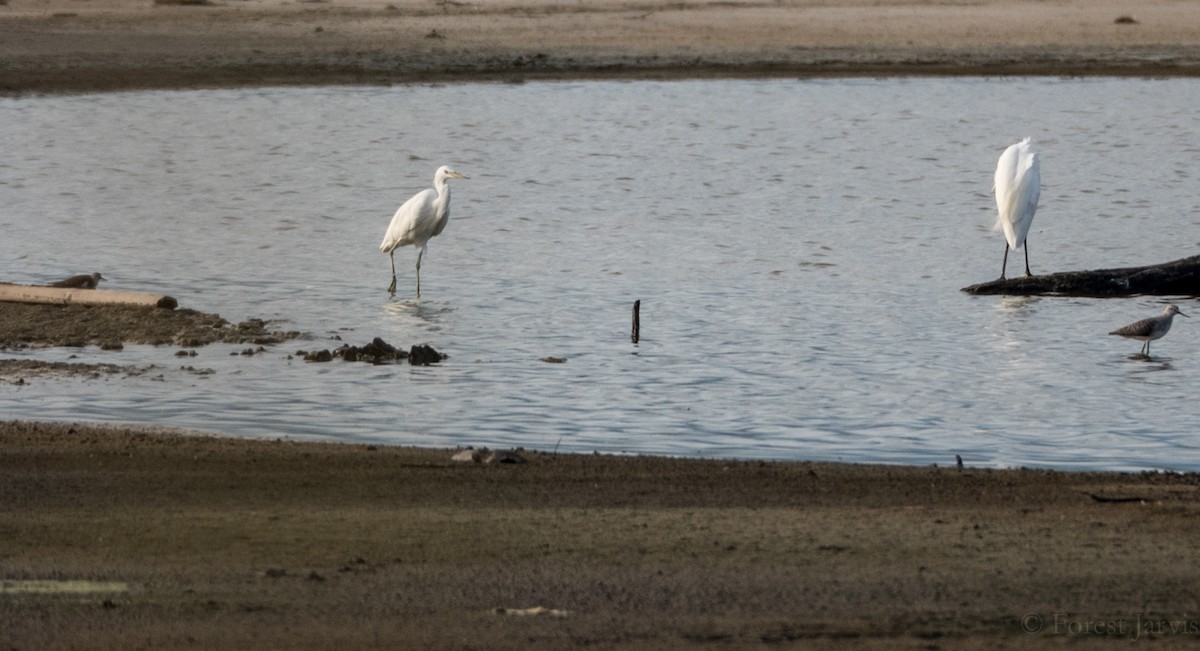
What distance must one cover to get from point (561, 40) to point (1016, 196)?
2047 centimetres

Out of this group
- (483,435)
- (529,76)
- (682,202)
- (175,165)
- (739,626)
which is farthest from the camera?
(529,76)

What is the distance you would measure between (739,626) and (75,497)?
2898 millimetres

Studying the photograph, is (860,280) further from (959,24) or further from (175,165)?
(959,24)

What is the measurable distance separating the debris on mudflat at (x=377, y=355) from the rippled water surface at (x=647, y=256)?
0.16 meters

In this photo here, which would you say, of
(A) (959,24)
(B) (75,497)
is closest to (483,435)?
(B) (75,497)

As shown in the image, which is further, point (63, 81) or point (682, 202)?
point (63, 81)

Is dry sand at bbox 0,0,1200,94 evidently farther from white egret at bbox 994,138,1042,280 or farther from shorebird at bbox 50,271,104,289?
shorebird at bbox 50,271,104,289

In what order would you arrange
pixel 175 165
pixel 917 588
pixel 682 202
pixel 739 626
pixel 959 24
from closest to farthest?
1. pixel 739 626
2. pixel 917 588
3. pixel 682 202
4. pixel 175 165
5. pixel 959 24

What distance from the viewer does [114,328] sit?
1105 cm

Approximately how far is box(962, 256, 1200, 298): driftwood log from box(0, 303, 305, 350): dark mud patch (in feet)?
18.7

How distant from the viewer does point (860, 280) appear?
14.7 m

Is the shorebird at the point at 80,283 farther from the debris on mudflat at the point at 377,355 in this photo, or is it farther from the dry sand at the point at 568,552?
→ the dry sand at the point at 568,552

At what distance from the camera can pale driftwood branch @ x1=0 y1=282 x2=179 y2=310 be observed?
11320mm

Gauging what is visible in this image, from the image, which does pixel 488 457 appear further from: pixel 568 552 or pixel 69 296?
pixel 69 296
